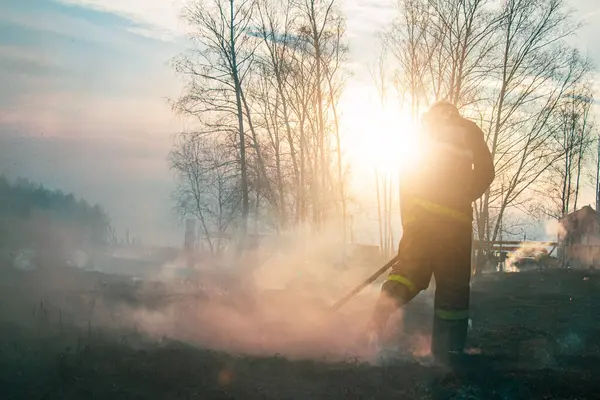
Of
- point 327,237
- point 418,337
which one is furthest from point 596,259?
point 418,337

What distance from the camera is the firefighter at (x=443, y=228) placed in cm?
577

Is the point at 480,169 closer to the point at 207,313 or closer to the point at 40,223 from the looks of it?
the point at 207,313

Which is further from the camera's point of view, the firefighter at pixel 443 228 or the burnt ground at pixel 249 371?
the firefighter at pixel 443 228

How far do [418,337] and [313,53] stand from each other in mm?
19248

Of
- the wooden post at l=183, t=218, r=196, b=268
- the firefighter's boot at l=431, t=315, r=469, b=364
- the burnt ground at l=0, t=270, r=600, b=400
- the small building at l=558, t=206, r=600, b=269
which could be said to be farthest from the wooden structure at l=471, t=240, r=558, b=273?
the firefighter's boot at l=431, t=315, r=469, b=364

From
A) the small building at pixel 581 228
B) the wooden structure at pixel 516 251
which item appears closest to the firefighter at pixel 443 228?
the wooden structure at pixel 516 251

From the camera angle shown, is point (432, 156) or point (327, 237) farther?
point (327, 237)

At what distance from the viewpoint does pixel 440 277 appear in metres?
5.85

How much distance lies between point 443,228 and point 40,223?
1377 centimetres

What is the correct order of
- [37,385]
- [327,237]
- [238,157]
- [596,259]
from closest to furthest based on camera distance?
1. [37,385]
2. [238,157]
3. [327,237]
4. [596,259]

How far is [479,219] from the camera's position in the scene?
79.8 ft

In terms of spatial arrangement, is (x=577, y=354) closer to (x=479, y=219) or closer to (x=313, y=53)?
(x=479, y=219)

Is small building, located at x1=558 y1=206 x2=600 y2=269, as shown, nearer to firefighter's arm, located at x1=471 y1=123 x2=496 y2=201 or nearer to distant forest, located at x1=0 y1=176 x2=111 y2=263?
distant forest, located at x1=0 y1=176 x2=111 y2=263

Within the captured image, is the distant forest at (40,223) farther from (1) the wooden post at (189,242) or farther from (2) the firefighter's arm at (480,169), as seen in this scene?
(2) the firefighter's arm at (480,169)
